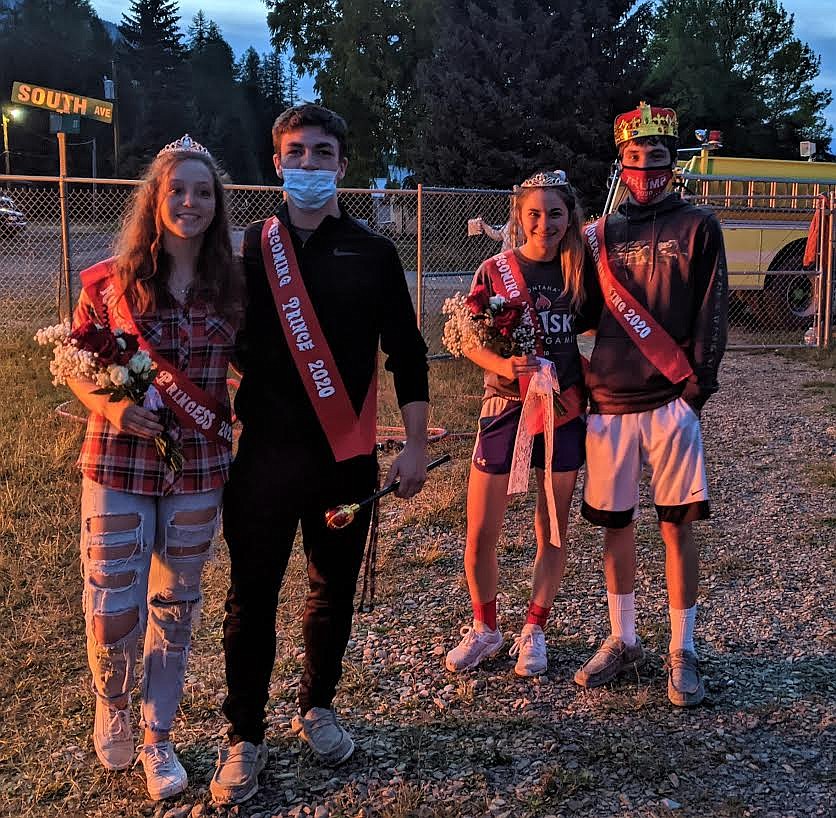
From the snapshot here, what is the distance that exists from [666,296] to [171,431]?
1.83m

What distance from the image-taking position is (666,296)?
320 cm

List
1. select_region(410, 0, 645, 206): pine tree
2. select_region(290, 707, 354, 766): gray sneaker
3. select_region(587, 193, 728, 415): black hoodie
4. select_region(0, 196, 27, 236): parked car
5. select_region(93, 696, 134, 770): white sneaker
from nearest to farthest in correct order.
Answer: select_region(93, 696, 134, 770): white sneaker < select_region(290, 707, 354, 766): gray sneaker < select_region(587, 193, 728, 415): black hoodie < select_region(0, 196, 27, 236): parked car < select_region(410, 0, 645, 206): pine tree

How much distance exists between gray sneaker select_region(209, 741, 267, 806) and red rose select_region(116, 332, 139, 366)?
1.30m

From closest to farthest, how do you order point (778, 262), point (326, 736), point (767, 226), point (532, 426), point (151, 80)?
point (326, 736) < point (532, 426) < point (767, 226) < point (778, 262) < point (151, 80)

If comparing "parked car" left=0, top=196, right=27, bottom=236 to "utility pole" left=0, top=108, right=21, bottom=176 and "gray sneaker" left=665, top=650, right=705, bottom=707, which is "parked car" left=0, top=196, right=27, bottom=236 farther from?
"gray sneaker" left=665, top=650, right=705, bottom=707

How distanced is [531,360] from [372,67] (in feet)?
120

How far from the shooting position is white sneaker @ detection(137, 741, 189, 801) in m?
2.78

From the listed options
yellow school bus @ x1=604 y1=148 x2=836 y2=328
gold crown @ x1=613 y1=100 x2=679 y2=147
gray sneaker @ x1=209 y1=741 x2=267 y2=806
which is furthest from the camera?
yellow school bus @ x1=604 y1=148 x2=836 y2=328

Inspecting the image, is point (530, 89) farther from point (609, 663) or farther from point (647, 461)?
point (609, 663)

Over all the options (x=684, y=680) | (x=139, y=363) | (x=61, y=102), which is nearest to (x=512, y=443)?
(x=684, y=680)

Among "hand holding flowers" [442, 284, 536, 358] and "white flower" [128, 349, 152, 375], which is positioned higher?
"hand holding flowers" [442, 284, 536, 358]

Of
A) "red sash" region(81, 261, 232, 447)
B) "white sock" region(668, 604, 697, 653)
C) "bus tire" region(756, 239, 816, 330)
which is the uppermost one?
"bus tire" region(756, 239, 816, 330)

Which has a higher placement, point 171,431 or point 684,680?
point 171,431

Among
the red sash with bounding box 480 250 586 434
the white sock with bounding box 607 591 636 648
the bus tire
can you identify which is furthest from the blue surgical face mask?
the bus tire
